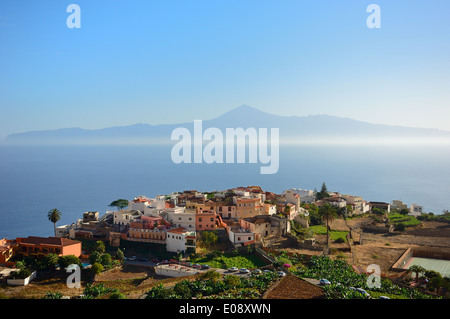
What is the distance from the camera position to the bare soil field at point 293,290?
1828 cm

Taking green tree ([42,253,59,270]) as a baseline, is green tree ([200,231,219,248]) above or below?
above

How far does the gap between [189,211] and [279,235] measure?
8377mm

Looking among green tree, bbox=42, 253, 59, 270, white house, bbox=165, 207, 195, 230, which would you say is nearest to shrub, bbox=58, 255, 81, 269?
green tree, bbox=42, 253, 59, 270

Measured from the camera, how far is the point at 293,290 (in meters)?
19.2

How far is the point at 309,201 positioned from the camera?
53.1 metres

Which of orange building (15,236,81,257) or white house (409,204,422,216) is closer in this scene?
orange building (15,236,81,257)

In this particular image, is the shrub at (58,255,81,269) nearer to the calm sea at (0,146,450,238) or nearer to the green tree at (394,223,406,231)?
the green tree at (394,223,406,231)

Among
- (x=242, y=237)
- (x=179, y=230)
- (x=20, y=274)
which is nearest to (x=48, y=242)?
(x=20, y=274)

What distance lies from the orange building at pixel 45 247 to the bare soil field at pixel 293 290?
15.9 metres

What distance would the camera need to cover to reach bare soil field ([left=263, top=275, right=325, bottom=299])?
1828 cm

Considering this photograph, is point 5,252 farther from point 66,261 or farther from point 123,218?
point 123,218

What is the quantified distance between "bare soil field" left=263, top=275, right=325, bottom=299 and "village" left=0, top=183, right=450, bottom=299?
0.06 m
